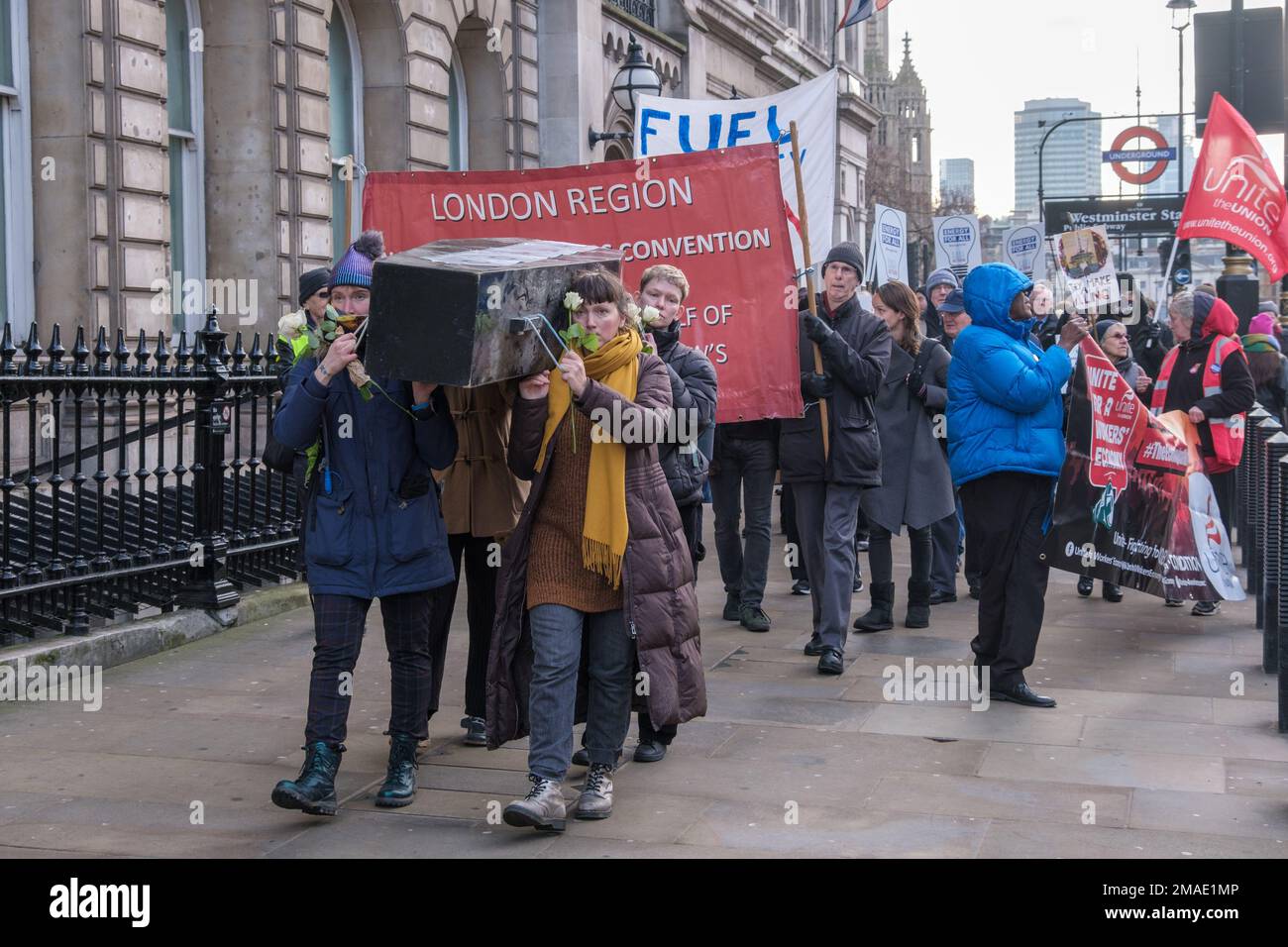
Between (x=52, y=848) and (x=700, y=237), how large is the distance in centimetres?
460

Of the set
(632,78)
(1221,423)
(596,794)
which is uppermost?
(632,78)

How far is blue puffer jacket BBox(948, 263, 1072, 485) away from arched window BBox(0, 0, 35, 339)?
7399 mm

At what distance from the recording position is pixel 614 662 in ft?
18.7

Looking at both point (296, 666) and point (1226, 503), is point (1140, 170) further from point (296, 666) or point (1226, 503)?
point (296, 666)

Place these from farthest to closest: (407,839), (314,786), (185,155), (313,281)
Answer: (185,155) → (313,281) → (314,786) → (407,839)

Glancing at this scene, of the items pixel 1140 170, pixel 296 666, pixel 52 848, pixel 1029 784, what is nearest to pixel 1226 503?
pixel 1029 784

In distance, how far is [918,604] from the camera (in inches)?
386

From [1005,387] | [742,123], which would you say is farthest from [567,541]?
[742,123]

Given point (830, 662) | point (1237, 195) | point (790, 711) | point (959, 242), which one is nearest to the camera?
point (790, 711)

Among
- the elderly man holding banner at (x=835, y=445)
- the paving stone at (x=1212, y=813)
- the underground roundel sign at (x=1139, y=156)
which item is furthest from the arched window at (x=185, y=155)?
the underground roundel sign at (x=1139, y=156)

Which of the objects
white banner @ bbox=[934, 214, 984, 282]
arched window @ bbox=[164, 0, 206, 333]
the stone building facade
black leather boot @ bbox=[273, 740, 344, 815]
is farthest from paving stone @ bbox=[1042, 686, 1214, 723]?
white banner @ bbox=[934, 214, 984, 282]

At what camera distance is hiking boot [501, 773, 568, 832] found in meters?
5.25

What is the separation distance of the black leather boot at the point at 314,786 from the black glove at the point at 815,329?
3590 mm

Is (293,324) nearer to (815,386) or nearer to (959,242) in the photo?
(815,386)
